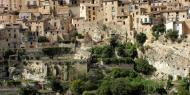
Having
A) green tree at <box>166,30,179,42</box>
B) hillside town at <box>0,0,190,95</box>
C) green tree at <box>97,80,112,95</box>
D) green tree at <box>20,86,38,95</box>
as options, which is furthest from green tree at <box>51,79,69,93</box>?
green tree at <box>166,30,179,42</box>

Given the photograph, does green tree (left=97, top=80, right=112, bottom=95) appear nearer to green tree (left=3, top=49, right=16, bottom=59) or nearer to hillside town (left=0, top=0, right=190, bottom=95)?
hillside town (left=0, top=0, right=190, bottom=95)

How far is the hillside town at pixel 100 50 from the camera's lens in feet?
196

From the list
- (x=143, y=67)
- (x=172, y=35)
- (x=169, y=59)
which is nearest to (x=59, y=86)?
(x=143, y=67)

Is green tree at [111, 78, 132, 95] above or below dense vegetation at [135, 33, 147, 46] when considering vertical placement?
below

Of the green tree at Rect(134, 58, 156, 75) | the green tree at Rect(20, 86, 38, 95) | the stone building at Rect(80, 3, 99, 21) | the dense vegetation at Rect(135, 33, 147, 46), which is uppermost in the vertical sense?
the stone building at Rect(80, 3, 99, 21)

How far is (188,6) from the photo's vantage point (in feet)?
216

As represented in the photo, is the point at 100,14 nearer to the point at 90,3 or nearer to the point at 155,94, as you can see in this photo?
A: the point at 90,3

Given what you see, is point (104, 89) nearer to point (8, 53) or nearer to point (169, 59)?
point (169, 59)

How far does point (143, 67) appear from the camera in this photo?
61438 mm

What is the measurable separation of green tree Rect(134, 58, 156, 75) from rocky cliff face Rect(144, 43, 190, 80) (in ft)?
1.30

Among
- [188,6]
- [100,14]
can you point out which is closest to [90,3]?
[100,14]

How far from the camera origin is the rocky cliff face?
59719 millimetres

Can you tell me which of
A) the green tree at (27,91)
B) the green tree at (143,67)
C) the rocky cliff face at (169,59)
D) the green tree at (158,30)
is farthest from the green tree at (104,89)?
the green tree at (158,30)

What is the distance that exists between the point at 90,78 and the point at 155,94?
17.3 feet
